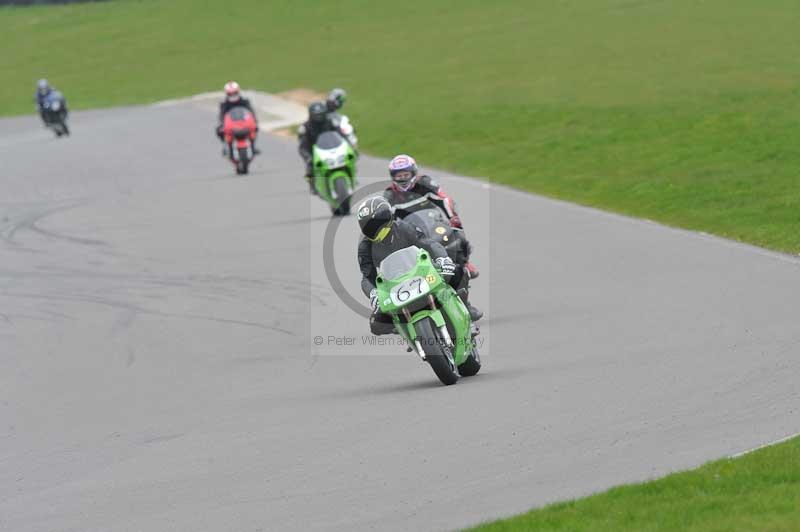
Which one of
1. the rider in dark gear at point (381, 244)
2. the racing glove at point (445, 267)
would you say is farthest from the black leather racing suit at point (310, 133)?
the racing glove at point (445, 267)

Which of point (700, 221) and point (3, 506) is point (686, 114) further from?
point (3, 506)

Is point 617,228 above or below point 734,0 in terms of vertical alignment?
below

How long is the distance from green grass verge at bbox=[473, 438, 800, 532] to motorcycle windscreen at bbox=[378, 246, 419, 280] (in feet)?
12.6

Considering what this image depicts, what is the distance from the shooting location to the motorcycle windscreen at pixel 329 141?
77.6ft

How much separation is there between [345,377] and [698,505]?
5.61 m

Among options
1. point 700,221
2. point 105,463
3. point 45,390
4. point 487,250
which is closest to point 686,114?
point 700,221

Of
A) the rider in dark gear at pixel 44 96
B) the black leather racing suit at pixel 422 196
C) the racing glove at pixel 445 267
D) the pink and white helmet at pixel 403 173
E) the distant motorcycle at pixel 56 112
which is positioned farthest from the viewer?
the rider in dark gear at pixel 44 96

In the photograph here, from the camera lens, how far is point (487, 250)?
19203mm

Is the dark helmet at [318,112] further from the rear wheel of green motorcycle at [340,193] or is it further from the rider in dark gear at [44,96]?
the rider in dark gear at [44,96]

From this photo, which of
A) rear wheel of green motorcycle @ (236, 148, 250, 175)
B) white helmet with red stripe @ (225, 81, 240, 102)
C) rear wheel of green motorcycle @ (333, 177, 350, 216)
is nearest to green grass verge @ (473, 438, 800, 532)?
rear wheel of green motorcycle @ (333, 177, 350, 216)

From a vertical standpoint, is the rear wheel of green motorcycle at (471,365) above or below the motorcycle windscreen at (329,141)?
below

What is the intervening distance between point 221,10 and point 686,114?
2120 inches

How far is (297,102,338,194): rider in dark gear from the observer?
2420 centimetres

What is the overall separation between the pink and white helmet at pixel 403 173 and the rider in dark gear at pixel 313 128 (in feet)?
34.6
